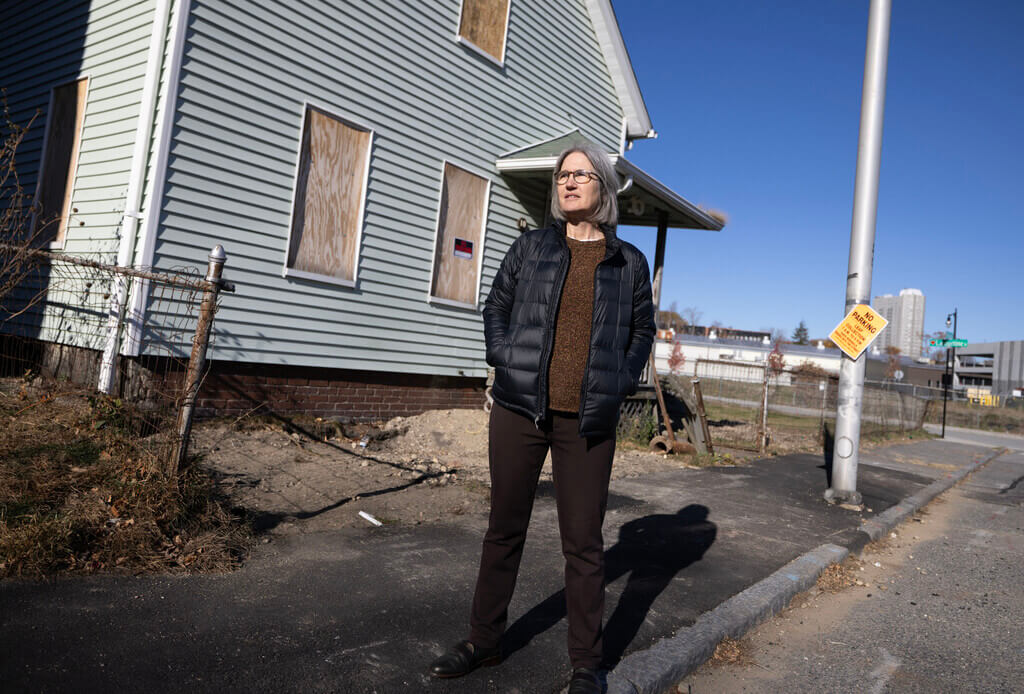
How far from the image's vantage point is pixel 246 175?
22.9ft

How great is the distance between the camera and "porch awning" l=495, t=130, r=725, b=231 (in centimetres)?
956

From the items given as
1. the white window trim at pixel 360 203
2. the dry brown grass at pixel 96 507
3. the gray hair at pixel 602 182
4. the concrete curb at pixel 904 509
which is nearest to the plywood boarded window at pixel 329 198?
the white window trim at pixel 360 203

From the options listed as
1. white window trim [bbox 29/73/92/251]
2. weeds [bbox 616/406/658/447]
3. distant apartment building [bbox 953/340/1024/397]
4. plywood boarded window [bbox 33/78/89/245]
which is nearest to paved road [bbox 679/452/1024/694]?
weeds [bbox 616/406/658/447]

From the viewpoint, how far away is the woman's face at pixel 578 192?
9.40 feet

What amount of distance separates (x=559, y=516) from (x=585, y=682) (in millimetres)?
639

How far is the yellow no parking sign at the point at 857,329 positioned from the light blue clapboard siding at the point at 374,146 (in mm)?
4851

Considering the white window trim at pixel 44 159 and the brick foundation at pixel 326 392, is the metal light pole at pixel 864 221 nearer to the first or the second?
the brick foundation at pixel 326 392

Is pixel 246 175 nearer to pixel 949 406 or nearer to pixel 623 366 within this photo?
pixel 623 366

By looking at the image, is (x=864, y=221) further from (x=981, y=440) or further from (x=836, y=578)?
(x=981, y=440)

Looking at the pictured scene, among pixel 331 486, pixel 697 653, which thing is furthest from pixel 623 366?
pixel 331 486

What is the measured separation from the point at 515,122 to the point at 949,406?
35.2m

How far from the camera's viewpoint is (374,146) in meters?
8.23

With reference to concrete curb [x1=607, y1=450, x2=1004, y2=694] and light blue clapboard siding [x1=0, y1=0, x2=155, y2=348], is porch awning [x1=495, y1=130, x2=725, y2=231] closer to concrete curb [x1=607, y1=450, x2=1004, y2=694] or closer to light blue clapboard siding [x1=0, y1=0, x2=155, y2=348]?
light blue clapboard siding [x1=0, y1=0, x2=155, y2=348]

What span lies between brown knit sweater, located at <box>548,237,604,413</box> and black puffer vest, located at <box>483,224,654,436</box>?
0.03 meters
